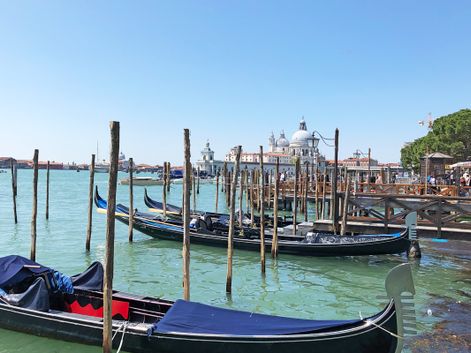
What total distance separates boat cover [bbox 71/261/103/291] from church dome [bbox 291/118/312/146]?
88503mm

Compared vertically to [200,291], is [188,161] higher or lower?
higher

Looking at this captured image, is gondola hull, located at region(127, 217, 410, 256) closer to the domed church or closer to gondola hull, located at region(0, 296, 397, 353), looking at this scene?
gondola hull, located at region(0, 296, 397, 353)

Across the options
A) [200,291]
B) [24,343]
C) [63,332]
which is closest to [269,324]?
[63,332]

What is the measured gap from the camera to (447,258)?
37.4ft

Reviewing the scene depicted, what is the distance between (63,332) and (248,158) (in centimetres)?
10011

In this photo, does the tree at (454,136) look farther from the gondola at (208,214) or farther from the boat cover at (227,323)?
the boat cover at (227,323)

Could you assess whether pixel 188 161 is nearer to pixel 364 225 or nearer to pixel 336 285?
pixel 336 285

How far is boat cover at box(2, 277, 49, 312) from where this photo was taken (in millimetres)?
5969

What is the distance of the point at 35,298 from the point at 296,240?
25.2 feet

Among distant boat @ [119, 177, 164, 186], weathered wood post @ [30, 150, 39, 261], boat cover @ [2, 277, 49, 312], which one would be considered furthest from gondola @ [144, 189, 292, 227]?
distant boat @ [119, 177, 164, 186]

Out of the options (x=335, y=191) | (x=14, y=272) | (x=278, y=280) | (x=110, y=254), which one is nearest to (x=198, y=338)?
(x=110, y=254)

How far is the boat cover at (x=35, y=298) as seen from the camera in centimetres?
597

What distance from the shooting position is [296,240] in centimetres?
1239

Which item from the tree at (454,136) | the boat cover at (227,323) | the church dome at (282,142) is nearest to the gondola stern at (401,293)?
the boat cover at (227,323)
